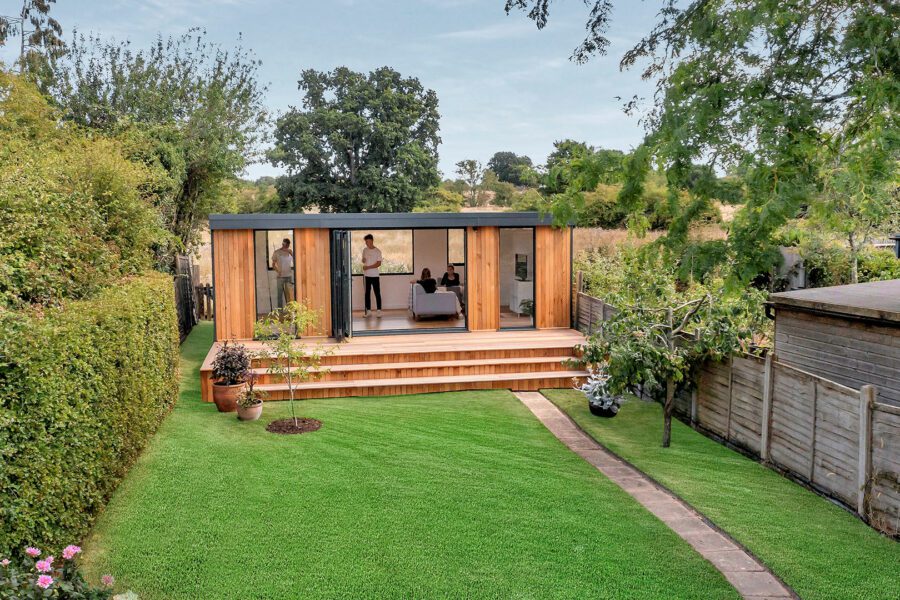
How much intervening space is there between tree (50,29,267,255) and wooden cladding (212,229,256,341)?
5665 millimetres

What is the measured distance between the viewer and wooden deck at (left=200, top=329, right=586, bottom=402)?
10383 mm

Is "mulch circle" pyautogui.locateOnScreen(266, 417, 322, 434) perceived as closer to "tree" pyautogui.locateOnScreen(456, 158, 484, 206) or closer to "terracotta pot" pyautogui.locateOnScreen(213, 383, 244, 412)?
"terracotta pot" pyautogui.locateOnScreen(213, 383, 244, 412)

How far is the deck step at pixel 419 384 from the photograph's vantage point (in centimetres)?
1027

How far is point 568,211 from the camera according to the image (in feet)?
21.8

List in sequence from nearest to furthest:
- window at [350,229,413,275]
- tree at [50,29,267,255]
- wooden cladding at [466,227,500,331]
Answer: wooden cladding at [466,227,500,331] → window at [350,229,413,275] → tree at [50,29,267,255]

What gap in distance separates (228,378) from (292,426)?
1425 millimetres

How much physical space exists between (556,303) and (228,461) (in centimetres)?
761

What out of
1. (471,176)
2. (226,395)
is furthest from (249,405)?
(471,176)

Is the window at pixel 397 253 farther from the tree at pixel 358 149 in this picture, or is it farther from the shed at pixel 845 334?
the tree at pixel 358 149

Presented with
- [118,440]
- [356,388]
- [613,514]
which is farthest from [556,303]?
[118,440]

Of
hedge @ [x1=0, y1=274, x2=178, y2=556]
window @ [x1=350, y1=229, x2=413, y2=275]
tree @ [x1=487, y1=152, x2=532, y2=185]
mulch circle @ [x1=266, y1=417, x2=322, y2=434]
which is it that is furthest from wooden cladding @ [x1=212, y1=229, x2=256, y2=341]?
tree @ [x1=487, y1=152, x2=532, y2=185]

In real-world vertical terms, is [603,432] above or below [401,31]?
below

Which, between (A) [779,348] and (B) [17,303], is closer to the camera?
(B) [17,303]

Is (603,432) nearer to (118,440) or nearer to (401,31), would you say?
(118,440)
